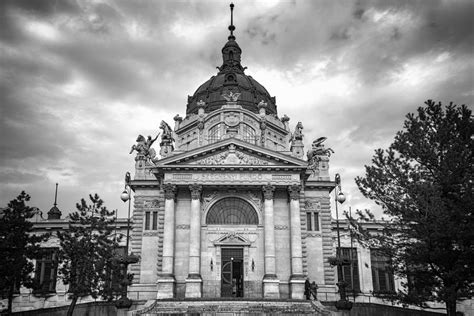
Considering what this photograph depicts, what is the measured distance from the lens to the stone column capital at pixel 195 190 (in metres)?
39.8

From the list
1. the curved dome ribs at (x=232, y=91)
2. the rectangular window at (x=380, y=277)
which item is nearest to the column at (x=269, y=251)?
the rectangular window at (x=380, y=277)

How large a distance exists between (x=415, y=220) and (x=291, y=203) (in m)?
14.9

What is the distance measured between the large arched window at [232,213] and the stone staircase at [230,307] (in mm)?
8710

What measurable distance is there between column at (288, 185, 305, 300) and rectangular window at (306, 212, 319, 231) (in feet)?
11.5

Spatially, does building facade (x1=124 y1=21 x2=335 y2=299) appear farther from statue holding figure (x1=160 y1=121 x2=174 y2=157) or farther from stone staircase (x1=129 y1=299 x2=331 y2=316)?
statue holding figure (x1=160 y1=121 x2=174 y2=157)

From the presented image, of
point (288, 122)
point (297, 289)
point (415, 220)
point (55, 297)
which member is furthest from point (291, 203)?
point (55, 297)

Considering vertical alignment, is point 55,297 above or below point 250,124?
below

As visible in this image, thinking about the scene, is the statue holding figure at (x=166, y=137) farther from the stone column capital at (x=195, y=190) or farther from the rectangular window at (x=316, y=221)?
the rectangular window at (x=316, y=221)

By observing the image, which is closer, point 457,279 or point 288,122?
point 457,279

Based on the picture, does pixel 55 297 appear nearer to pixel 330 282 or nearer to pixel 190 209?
pixel 190 209

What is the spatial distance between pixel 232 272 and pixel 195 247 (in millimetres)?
3904

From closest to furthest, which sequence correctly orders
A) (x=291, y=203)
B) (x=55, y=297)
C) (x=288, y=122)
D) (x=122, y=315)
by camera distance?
(x=122, y=315)
(x=291, y=203)
(x=55, y=297)
(x=288, y=122)

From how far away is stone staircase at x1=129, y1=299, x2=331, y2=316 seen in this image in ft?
103

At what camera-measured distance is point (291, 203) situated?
40219mm
